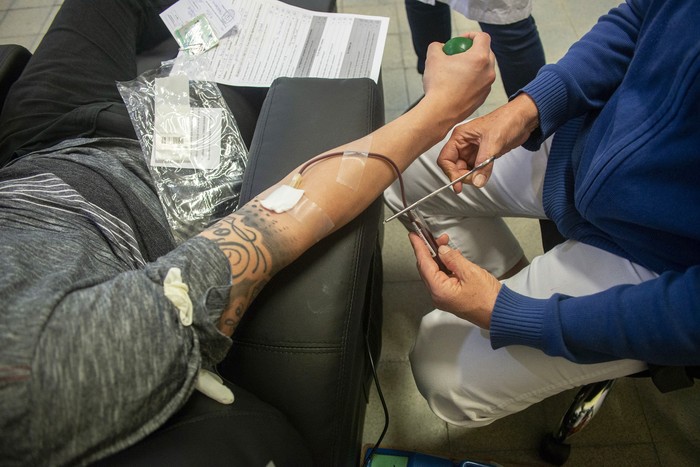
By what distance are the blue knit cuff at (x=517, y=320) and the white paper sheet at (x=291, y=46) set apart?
1.77 ft

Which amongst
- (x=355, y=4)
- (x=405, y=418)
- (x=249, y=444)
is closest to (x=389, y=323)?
(x=405, y=418)

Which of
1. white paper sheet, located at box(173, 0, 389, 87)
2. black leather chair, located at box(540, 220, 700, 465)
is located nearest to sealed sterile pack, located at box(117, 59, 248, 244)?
white paper sheet, located at box(173, 0, 389, 87)

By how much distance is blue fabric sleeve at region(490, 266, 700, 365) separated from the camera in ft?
1.83

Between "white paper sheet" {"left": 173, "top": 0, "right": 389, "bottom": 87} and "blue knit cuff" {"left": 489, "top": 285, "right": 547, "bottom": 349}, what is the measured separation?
0.54m

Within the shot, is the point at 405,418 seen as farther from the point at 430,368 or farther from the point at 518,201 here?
the point at 518,201

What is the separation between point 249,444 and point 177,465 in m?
0.09

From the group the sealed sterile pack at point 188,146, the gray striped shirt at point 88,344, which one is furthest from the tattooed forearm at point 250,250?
the sealed sterile pack at point 188,146

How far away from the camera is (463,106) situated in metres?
0.83

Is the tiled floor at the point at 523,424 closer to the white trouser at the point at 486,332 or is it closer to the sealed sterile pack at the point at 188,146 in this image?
the white trouser at the point at 486,332

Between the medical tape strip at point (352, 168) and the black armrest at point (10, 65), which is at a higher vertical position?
the black armrest at point (10, 65)

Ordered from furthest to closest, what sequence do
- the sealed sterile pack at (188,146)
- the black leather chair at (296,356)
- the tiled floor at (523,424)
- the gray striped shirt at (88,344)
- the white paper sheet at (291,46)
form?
the tiled floor at (523,424)
the white paper sheet at (291,46)
the sealed sterile pack at (188,146)
the black leather chair at (296,356)
the gray striped shirt at (88,344)

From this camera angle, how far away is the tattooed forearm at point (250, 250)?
22.4 inches

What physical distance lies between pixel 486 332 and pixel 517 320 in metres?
0.12

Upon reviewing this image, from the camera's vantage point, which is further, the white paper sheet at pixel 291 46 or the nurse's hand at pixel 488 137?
the white paper sheet at pixel 291 46
